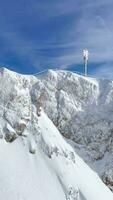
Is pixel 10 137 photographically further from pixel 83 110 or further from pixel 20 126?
pixel 83 110

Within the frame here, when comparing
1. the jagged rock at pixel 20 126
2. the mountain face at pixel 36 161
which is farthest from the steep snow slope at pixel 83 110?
the jagged rock at pixel 20 126

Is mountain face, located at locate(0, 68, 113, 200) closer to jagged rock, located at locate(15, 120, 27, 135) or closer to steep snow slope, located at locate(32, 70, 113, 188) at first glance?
jagged rock, located at locate(15, 120, 27, 135)

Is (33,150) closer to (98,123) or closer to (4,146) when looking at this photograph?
(4,146)

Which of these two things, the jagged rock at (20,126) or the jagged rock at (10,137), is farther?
the jagged rock at (20,126)

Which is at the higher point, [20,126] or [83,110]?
[83,110]

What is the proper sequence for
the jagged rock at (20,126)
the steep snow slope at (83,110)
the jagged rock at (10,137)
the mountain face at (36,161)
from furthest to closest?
the steep snow slope at (83,110), the jagged rock at (20,126), the jagged rock at (10,137), the mountain face at (36,161)

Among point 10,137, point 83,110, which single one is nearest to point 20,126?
point 10,137

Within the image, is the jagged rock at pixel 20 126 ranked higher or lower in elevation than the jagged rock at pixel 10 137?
higher

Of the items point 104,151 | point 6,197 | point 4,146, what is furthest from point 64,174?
point 104,151

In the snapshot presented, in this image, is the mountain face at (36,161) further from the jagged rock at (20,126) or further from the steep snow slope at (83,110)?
the steep snow slope at (83,110)

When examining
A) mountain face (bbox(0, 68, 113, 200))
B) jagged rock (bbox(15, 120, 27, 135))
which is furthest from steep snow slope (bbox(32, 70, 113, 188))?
jagged rock (bbox(15, 120, 27, 135))

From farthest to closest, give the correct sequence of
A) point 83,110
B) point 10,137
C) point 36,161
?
point 83,110 < point 10,137 < point 36,161
